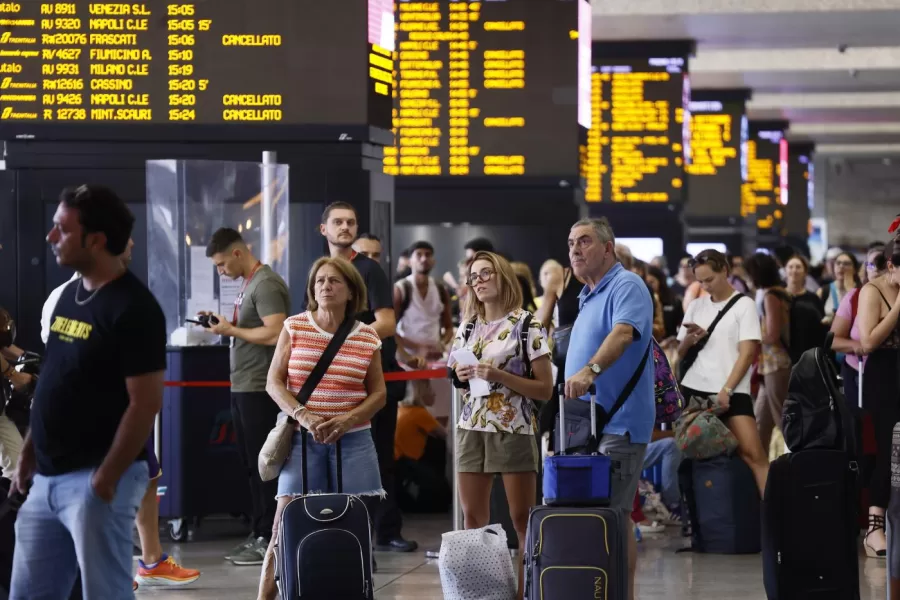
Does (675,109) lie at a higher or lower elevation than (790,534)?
higher

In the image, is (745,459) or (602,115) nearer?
(745,459)

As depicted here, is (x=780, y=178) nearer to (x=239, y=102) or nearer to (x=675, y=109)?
(x=675, y=109)

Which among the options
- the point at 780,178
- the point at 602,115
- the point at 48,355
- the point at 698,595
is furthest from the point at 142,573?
the point at 780,178

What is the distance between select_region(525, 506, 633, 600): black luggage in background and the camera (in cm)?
536

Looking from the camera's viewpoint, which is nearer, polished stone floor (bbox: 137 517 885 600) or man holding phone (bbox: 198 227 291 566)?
polished stone floor (bbox: 137 517 885 600)

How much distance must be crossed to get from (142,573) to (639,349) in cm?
285

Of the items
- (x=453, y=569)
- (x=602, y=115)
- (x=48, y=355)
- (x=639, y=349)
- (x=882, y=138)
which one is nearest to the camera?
(x=48, y=355)

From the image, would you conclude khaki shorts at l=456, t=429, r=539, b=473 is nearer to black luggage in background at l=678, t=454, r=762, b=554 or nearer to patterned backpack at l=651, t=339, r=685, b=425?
patterned backpack at l=651, t=339, r=685, b=425

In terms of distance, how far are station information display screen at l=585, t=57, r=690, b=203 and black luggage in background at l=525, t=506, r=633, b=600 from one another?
Result: 12104 millimetres

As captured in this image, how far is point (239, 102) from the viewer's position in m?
8.73

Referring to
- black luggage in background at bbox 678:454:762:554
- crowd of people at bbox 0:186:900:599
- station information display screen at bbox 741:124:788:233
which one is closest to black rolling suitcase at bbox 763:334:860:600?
crowd of people at bbox 0:186:900:599

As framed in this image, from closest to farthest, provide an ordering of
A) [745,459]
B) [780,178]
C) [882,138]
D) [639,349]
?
[639,349] < [745,459] < [780,178] < [882,138]

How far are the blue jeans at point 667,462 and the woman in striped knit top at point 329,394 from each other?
3699 mm

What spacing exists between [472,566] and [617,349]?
1257 mm
